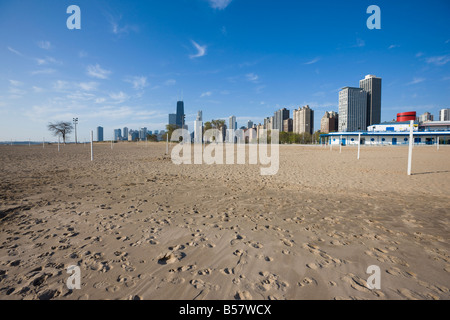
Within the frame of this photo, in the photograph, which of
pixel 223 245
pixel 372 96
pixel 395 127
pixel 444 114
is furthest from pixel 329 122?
pixel 223 245

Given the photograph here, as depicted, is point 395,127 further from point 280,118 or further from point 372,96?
point 280,118

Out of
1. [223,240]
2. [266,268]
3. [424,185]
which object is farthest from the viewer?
[424,185]

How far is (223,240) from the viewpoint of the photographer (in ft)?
12.4

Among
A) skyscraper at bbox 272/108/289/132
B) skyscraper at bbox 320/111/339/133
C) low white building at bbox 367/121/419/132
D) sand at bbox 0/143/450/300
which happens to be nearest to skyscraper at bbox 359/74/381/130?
skyscraper at bbox 320/111/339/133

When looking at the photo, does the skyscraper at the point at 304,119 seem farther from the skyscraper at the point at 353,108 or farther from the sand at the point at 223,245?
the sand at the point at 223,245

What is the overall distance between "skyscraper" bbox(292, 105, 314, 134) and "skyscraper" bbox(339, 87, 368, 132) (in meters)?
20.5

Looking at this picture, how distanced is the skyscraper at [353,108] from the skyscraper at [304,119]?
20510 millimetres

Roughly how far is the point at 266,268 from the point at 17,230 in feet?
17.2

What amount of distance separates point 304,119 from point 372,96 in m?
46.7

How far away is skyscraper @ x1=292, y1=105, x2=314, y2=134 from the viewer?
14384 centimetres

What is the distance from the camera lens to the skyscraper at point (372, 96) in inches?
5202

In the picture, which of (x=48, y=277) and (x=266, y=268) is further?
(x=266, y=268)
